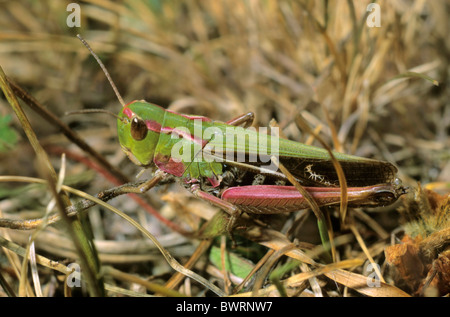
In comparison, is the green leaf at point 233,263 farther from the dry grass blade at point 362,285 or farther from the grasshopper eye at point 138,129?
the grasshopper eye at point 138,129

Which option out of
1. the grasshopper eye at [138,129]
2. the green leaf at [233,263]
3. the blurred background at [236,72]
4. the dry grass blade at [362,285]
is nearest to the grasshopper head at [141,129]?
the grasshopper eye at [138,129]

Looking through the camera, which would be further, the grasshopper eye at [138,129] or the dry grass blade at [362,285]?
the grasshopper eye at [138,129]

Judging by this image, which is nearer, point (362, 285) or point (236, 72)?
point (362, 285)

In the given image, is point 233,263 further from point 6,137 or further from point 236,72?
point 236,72

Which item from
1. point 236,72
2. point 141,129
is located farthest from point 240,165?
point 236,72

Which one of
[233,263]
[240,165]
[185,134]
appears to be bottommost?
[233,263]
